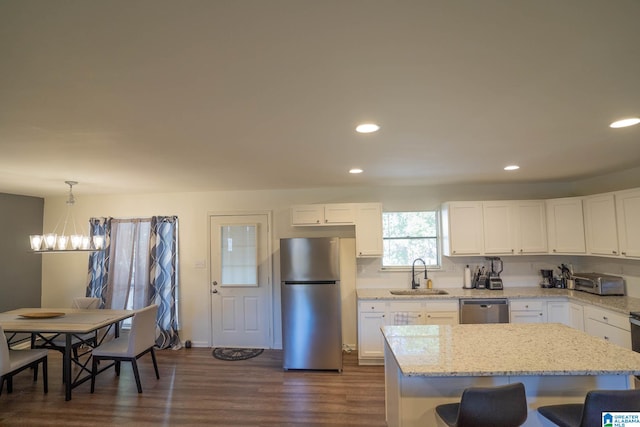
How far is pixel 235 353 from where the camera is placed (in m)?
4.82

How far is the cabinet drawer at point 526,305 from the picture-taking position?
412 centimetres

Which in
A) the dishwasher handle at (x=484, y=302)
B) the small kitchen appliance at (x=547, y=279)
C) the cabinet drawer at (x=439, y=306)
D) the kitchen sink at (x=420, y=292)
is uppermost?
the small kitchen appliance at (x=547, y=279)

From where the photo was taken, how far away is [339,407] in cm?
326

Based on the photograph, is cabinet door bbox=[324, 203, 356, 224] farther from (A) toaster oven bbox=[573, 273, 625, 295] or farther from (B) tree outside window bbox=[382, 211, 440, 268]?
(A) toaster oven bbox=[573, 273, 625, 295]

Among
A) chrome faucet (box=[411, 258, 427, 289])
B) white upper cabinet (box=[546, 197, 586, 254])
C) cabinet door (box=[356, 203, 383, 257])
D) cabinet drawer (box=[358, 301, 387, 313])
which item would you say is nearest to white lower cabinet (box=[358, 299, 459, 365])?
cabinet drawer (box=[358, 301, 387, 313])

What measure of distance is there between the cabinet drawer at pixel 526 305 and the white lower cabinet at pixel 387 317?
71 centimetres

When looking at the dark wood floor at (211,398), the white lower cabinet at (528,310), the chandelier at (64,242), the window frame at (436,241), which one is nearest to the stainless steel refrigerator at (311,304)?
the dark wood floor at (211,398)

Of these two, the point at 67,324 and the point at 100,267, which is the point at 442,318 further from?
the point at 100,267

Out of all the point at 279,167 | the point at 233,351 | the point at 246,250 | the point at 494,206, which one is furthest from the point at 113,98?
the point at 494,206

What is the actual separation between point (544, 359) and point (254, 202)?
4031 millimetres

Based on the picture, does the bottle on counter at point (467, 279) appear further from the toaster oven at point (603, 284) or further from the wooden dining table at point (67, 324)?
the wooden dining table at point (67, 324)

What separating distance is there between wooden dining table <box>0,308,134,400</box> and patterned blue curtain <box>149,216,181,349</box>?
2.49 feet

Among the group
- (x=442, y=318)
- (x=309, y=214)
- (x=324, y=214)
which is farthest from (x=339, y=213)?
(x=442, y=318)

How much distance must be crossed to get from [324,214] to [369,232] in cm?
67
